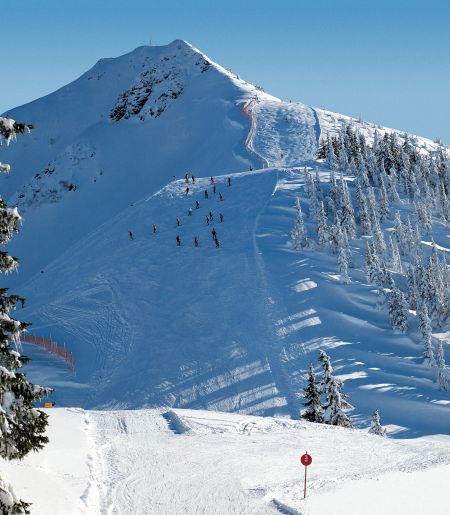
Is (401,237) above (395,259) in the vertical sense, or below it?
above

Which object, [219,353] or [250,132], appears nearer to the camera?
[219,353]

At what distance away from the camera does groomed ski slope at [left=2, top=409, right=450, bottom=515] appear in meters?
18.9

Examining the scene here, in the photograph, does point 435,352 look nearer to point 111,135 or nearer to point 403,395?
point 403,395

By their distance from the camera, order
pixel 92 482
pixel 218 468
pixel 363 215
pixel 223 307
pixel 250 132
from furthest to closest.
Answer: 1. pixel 250 132
2. pixel 363 215
3. pixel 223 307
4. pixel 218 468
5. pixel 92 482

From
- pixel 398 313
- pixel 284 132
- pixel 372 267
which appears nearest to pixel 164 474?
pixel 398 313

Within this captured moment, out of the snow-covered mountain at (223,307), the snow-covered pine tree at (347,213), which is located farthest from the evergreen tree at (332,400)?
the snow-covered pine tree at (347,213)

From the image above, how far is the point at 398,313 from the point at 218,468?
26.2 m

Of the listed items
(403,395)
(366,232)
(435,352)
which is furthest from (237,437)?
(366,232)

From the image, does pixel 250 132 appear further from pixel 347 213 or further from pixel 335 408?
pixel 335 408

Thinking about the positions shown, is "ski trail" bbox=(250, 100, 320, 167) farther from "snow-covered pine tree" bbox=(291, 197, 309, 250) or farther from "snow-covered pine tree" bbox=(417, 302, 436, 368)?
"snow-covered pine tree" bbox=(417, 302, 436, 368)

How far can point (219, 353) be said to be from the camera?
42.3m

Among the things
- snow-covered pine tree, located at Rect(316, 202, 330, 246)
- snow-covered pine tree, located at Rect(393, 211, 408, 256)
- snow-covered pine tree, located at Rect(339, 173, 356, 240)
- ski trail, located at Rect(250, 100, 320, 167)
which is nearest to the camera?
snow-covered pine tree, located at Rect(316, 202, 330, 246)

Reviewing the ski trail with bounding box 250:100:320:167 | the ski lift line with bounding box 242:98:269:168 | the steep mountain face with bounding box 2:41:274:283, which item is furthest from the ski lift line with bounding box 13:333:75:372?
the steep mountain face with bounding box 2:41:274:283

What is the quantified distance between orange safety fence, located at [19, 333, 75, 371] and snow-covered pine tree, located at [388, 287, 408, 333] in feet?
68.3
